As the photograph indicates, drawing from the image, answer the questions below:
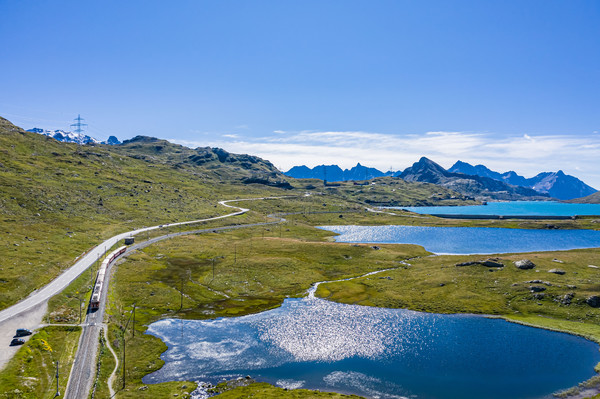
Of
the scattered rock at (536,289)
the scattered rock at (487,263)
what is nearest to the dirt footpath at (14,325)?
the scattered rock at (536,289)

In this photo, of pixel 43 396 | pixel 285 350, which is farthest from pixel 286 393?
pixel 43 396

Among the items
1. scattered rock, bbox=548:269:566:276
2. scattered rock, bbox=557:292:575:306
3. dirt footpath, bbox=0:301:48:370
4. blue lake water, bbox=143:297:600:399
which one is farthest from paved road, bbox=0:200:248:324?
scattered rock, bbox=548:269:566:276

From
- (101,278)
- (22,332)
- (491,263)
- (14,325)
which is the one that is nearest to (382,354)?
(22,332)

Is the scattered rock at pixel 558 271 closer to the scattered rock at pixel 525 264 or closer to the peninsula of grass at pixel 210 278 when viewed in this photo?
the scattered rock at pixel 525 264

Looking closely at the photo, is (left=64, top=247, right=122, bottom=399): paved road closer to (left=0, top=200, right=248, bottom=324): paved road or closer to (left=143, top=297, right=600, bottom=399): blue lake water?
(left=143, top=297, right=600, bottom=399): blue lake water

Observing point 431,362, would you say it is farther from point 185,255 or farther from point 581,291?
point 185,255
